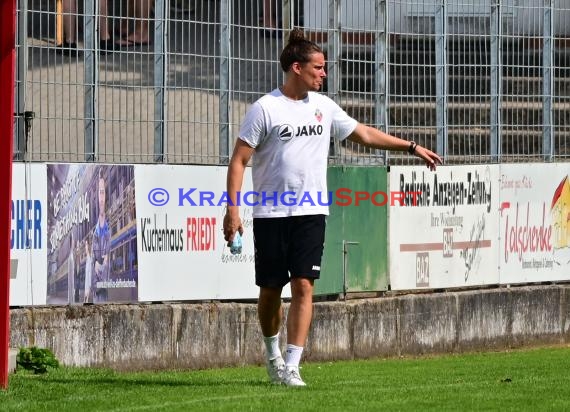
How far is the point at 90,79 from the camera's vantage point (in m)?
13.6

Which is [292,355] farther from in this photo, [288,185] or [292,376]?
[288,185]

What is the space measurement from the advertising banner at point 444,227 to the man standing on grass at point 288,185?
21.4ft

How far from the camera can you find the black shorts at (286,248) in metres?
9.38

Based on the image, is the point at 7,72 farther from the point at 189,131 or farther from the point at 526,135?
the point at 526,135

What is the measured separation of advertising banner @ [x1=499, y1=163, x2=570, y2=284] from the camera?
1708cm

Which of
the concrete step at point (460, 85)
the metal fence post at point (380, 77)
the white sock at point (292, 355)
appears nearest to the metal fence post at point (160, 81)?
the concrete step at point (460, 85)

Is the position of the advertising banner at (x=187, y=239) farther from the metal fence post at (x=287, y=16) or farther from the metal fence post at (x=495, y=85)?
the metal fence post at (x=495, y=85)

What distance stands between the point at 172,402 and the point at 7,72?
210cm

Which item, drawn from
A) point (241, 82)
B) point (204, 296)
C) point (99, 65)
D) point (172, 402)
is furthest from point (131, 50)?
point (172, 402)

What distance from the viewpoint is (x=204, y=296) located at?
14.2 metres

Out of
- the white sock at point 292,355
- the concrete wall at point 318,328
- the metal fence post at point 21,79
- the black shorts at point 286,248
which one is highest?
the metal fence post at point 21,79

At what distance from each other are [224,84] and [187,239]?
1505 mm

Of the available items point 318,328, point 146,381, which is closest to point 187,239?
point 318,328

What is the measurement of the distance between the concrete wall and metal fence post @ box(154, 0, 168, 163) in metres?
1.46
